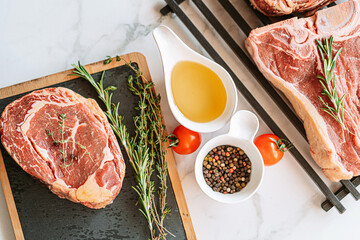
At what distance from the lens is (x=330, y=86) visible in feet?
5.62

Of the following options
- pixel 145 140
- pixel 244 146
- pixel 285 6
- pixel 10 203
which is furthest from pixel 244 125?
pixel 10 203

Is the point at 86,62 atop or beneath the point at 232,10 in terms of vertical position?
atop

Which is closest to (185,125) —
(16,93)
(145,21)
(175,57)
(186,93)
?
(186,93)

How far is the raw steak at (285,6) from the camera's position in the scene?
172cm

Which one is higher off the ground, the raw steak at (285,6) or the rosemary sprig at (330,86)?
the raw steak at (285,6)

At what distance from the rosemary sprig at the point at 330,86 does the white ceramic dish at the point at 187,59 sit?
426 millimetres

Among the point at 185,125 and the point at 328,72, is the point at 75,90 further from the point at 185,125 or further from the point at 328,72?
the point at 328,72

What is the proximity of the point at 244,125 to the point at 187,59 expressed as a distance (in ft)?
1.41

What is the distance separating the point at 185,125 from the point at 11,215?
0.96 meters

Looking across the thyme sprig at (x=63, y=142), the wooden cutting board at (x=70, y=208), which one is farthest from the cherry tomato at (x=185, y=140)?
the thyme sprig at (x=63, y=142)

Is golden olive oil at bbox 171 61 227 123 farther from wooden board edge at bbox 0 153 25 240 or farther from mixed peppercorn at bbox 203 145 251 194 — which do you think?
wooden board edge at bbox 0 153 25 240

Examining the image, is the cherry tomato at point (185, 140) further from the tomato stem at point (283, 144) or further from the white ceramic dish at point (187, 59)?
the tomato stem at point (283, 144)

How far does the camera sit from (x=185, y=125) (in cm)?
176

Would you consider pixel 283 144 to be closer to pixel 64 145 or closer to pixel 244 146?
pixel 244 146
